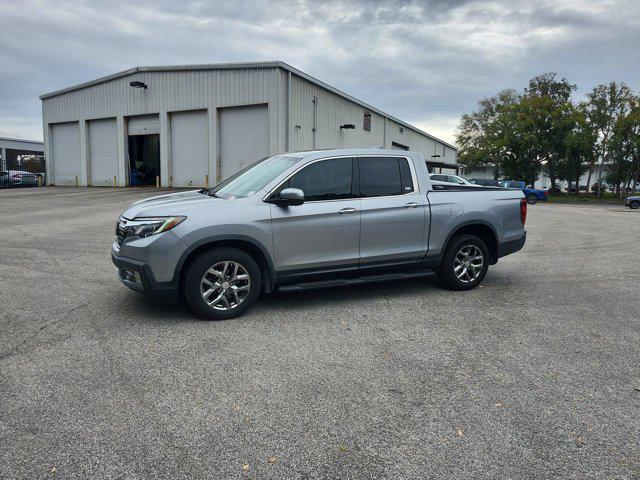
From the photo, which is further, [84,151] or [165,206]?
[84,151]

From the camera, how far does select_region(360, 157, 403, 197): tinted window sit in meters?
5.80

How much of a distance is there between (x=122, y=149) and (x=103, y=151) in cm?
219

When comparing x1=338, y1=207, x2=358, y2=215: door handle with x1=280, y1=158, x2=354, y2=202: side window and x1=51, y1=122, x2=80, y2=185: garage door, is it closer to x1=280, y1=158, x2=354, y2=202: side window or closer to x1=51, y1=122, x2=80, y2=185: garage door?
x1=280, y1=158, x2=354, y2=202: side window

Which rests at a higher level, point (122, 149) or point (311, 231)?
point (122, 149)

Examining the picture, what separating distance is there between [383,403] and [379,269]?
264cm

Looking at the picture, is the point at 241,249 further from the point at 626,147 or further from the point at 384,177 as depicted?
the point at 626,147

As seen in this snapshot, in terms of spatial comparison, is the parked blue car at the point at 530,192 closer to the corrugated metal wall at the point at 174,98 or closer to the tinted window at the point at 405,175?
the corrugated metal wall at the point at 174,98

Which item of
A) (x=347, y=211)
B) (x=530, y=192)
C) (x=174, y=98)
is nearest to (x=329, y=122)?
(x=174, y=98)

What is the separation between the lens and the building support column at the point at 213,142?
25719mm

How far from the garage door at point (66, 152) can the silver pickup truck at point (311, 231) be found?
30.9 meters

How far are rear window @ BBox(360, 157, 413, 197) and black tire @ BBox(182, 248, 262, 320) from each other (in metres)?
1.67

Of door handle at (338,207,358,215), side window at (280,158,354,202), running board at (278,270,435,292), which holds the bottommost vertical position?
running board at (278,270,435,292)

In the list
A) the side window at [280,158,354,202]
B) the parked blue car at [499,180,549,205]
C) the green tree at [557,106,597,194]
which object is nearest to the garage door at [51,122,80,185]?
the parked blue car at [499,180,549,205]

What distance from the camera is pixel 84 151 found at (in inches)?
1247
